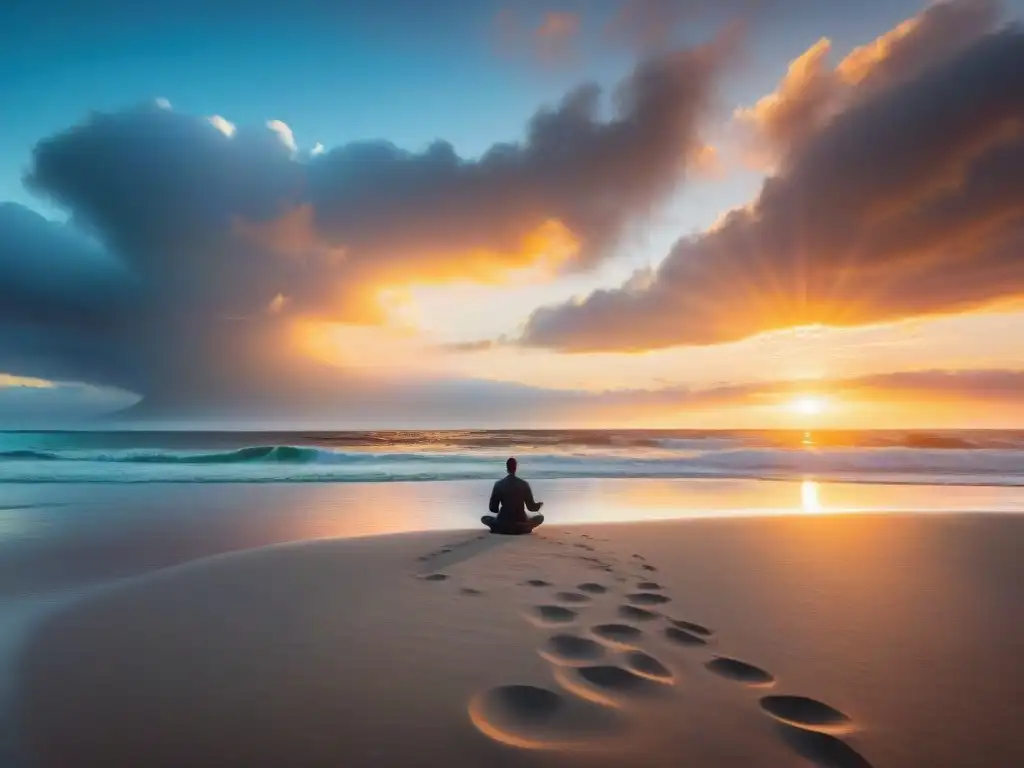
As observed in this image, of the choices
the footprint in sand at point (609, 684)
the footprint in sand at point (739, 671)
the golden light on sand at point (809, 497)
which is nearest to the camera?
the footprint in sand at point (609, 684)

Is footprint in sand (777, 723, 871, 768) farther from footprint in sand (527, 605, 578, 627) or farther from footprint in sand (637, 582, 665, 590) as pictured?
footprint in sand (637, 582, 665, 590)

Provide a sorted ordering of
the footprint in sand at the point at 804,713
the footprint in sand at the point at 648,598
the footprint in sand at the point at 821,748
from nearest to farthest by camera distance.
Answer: the footprint in sand at the point at 821,748 → the footprint in sand at the point at 804,713 → the footprint in sand at the point at 648,598

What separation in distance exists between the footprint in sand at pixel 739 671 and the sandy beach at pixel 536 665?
13mm

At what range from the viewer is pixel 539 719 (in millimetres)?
2912

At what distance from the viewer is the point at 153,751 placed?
8.83ft

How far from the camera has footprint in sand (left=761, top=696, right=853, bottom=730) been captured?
2861 millimetres

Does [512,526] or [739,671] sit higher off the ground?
[512,526]

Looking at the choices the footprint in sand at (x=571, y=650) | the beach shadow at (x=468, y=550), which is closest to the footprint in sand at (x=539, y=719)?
the footprint in sand at (x=571, y=650)

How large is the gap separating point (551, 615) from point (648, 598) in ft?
3.28

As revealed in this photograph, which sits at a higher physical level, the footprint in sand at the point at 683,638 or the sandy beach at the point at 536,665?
the footprint in sand at the point at 683,638

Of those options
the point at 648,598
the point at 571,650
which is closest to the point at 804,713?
the point at 571,650

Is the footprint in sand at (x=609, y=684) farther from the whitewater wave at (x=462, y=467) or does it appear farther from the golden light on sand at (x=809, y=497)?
the whitewater wave at (x=462, y=467)

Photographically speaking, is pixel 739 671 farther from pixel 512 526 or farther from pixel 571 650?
→ pixel 512 526

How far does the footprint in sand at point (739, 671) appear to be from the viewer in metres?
3.31
